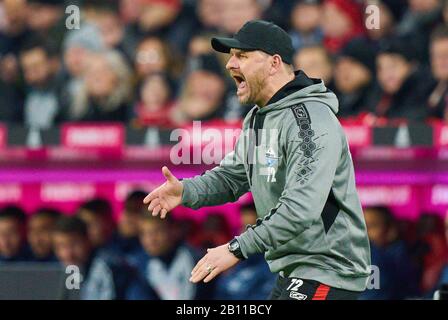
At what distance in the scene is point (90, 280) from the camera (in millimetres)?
8516

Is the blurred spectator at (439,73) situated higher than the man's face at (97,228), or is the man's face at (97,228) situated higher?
the blurred spectator at (439,73)

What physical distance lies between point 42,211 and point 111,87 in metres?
1.13

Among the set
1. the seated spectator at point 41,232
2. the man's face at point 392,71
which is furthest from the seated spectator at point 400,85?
the seated spectator at point 41,232

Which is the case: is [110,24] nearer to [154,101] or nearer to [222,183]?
[154,101]

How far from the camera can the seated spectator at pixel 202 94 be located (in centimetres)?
850

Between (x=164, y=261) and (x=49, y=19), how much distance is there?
2439mm

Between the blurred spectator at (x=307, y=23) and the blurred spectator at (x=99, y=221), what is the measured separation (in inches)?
78.1

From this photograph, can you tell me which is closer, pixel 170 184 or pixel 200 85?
pixel 170 184

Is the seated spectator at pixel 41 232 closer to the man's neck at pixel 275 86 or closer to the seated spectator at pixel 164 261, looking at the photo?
the seated spectator at pixel 164 261

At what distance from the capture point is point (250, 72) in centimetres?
459

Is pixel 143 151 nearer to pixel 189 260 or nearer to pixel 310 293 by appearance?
pixel 189 260

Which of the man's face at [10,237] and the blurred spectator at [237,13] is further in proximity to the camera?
the blurred spectator at [237,13]

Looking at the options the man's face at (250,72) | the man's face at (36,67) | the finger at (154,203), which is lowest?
the finger at (154,203)
